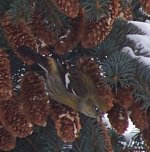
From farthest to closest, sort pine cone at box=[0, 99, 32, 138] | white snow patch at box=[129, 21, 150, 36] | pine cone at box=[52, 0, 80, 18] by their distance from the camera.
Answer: white snow patch at box=[129, 21, 150, 36]
pine cone at box=[0, 99, 32, 138]
pine cone at box=[52, 0, 80, 18]

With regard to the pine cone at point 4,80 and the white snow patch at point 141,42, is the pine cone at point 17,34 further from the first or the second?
the white snow patch at point 141,42

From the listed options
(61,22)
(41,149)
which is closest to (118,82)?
(61,22)

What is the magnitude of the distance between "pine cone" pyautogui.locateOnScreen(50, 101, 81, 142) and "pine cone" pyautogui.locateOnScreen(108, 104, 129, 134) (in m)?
0.09

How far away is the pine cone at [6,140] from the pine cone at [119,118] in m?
0.19

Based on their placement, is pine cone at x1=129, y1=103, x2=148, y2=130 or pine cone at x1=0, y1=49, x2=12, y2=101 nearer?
pine cone at x1=0, y1=49, x2=12, y2=101

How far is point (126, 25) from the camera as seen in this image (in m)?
0.86

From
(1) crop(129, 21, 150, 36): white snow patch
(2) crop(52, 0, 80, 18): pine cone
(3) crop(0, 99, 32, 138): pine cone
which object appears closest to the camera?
(2) crop(52, 0, 80, 18): pine cone

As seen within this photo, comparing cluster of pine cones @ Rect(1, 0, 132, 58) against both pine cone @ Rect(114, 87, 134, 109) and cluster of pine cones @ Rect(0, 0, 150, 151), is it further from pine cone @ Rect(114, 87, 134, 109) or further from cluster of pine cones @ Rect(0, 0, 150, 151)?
pine cone @ Rect(114, 87, 134, 109)

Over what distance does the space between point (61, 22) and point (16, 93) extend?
165mm

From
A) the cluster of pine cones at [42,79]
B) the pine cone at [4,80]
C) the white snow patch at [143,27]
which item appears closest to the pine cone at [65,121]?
the cluster of pine cones at [42,79]

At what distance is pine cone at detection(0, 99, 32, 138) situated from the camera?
2.43 ft

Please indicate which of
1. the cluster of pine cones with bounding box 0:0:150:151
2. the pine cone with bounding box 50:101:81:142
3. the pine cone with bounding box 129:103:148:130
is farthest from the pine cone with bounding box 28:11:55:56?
the pine cone with bounding box 129:103:148:130

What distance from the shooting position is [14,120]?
75cm

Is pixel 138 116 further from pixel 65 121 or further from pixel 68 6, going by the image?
pixel 68 6
